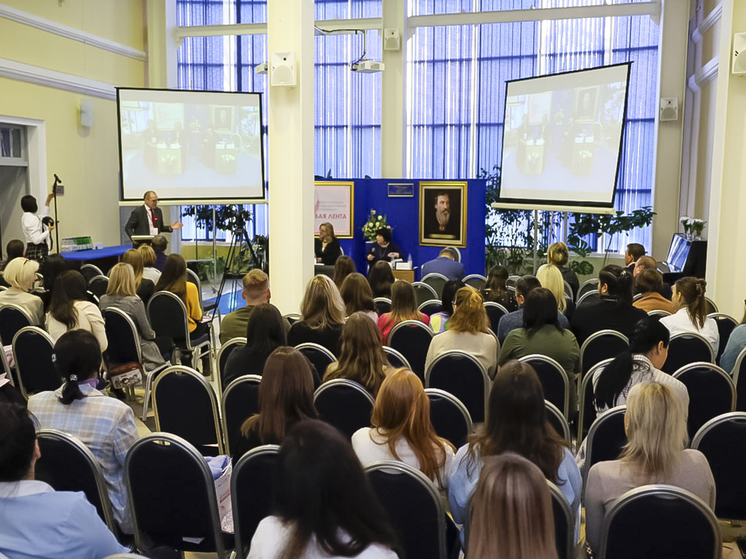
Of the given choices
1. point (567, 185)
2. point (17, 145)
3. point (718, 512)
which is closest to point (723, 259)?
point (567, 185)

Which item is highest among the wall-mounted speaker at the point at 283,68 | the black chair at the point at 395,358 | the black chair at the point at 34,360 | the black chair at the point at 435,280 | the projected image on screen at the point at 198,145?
the wall-mounted speaker at the point at 283,68

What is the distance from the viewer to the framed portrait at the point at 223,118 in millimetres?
10852

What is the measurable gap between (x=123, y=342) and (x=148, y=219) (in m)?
5.10

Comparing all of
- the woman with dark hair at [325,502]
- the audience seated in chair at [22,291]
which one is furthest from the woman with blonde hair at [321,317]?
the woman with dark hair at [325,502]

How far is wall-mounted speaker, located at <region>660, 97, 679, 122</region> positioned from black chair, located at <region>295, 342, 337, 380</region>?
1016 centimetres

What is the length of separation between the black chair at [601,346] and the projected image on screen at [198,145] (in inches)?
272

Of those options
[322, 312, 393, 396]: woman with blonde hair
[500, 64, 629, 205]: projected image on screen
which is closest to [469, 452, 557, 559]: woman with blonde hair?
[322, 312, 393, 396]: woman with blonde hair

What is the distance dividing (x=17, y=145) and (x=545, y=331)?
9923mm

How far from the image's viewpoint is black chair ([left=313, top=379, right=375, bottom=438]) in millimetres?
3525

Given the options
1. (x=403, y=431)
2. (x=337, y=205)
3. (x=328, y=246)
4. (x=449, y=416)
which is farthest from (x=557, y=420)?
(x=337, y=205)

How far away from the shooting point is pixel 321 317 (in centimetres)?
494

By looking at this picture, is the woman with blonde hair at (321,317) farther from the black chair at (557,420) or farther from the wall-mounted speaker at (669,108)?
the wall-mounted speaker at (669,108)

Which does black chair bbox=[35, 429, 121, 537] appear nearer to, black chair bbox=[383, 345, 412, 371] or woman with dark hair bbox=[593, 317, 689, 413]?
black chair bbox=[383, 345, 412, 371]

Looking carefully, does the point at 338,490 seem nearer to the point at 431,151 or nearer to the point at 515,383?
the point at 515,383
